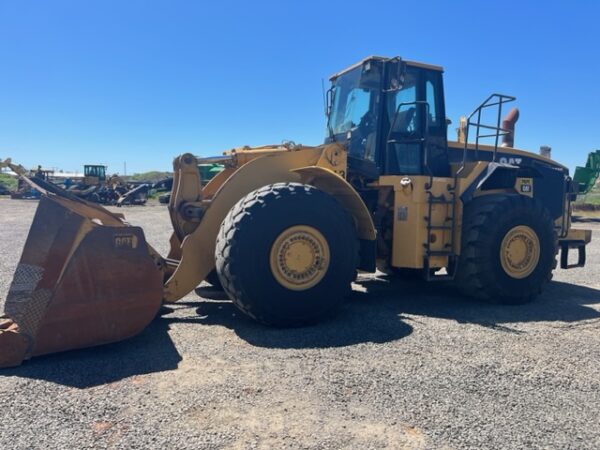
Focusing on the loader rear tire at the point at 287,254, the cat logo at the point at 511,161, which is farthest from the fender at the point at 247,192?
the cat logo at the point at 511,161

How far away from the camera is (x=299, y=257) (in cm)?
483

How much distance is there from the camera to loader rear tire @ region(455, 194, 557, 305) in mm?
5957

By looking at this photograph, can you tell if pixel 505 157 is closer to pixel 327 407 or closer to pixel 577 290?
pixel 577 290

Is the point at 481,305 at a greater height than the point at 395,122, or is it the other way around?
the point at 395,122

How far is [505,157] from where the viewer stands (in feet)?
26.6

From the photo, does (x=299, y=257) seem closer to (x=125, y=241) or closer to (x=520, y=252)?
(x=125, y=241)

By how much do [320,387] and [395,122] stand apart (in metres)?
3.76

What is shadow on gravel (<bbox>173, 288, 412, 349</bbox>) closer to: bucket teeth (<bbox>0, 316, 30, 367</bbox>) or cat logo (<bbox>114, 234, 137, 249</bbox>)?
cat logo (<bbox>114, 234, 137, 249</bbox>)

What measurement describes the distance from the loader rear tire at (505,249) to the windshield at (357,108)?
153 centimetres

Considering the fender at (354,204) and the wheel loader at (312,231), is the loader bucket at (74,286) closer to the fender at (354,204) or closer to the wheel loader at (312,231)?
the wheel loader at (312,231)

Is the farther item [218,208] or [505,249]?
[505,249]

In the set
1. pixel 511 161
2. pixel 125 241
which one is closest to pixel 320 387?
pixel 125 241

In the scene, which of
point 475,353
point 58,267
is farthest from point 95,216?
point 475,353

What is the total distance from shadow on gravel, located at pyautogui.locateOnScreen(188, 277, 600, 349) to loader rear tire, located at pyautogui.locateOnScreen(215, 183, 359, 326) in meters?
0.25
